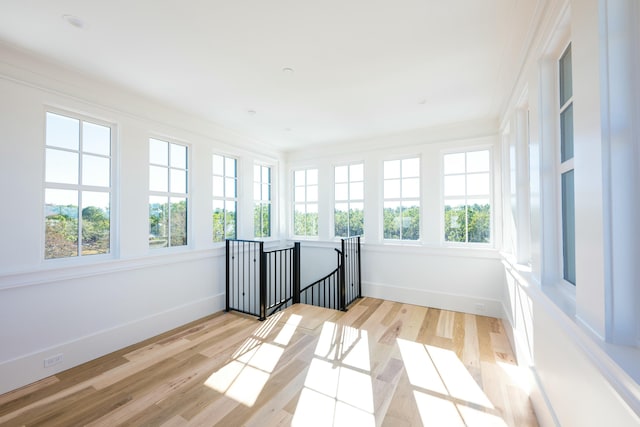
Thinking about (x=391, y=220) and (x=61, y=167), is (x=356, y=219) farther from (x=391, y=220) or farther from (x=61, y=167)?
(x=61, y=167)

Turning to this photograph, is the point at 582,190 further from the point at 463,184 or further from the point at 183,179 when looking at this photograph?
the point at 183,179

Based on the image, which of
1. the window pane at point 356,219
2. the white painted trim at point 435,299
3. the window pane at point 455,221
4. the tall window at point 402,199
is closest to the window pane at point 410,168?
the tall window at point 402,199

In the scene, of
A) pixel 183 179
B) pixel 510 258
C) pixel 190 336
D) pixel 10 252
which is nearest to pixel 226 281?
pixel 190 336

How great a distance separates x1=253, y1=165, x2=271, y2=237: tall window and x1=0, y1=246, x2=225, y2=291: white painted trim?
4.73 feet

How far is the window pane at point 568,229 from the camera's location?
1.64m

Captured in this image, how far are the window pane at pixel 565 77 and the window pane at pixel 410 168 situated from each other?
2584mm

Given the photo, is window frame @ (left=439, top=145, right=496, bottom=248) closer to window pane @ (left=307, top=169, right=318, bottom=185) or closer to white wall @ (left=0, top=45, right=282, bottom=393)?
window pane @ (left=307, top=169, right=318, bottom=185)

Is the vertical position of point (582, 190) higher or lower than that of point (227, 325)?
higher

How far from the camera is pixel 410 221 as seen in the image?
14.5ft

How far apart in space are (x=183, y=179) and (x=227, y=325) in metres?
2.03

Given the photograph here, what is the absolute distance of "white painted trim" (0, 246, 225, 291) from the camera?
89.7 inches

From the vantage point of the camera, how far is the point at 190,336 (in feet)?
10.4

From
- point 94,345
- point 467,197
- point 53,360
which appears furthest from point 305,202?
point 53,360

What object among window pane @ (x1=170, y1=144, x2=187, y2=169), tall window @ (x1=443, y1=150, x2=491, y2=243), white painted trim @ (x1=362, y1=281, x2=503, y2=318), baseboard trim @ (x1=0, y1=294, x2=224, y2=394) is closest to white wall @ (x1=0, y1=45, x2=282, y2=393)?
baseboard trim @ (x1=0, y1=294, x2=224, y2=394)
